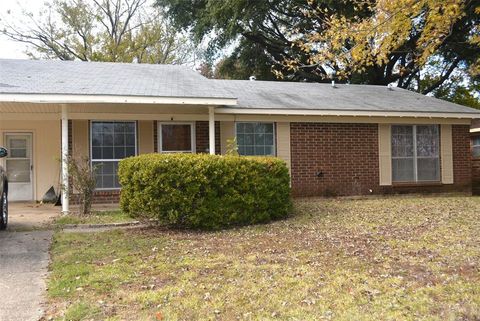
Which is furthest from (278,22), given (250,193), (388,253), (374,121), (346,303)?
(346,303)

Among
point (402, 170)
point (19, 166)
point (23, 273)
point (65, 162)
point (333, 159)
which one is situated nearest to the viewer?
point (23, 273)

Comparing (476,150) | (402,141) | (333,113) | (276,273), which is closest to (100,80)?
(333,113)

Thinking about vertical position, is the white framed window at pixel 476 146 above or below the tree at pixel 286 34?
below

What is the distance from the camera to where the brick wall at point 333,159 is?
14578mm

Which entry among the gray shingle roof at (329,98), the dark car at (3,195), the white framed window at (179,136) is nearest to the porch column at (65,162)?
the dark car at (3,195)

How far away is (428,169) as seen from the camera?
1592cm

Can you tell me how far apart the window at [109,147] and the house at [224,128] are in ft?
0.09

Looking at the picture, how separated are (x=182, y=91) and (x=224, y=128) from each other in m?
2.26

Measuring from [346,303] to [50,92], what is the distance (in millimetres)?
8653

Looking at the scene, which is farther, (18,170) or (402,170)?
(402,170)

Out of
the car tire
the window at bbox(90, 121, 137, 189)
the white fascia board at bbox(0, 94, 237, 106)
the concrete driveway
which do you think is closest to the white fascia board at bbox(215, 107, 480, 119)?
the white fascia board at bbox(0, 94, 237, 106)

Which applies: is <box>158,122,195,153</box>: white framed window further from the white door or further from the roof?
the white door

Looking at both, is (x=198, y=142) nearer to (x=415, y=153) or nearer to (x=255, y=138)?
(x=255, y=138)

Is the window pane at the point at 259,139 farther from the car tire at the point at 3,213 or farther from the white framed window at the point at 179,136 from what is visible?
the car tire at the point at 3,213
